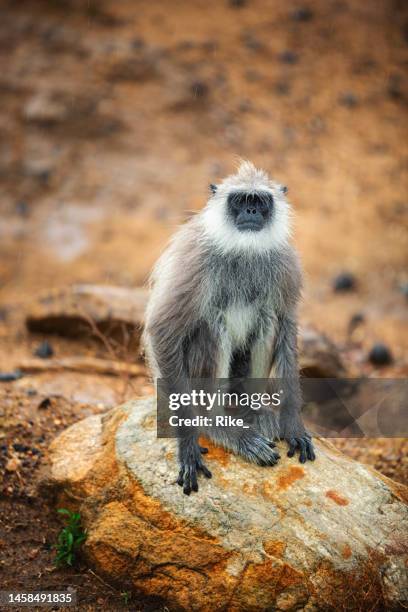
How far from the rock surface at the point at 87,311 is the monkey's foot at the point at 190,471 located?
300 centimetres

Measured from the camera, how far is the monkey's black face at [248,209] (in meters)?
4.22

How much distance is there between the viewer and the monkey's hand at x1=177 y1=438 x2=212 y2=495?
152 inches

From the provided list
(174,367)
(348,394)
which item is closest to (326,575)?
(174,367)

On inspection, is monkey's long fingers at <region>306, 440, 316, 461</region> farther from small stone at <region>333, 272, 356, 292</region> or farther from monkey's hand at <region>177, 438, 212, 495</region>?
small stone at <region>333, 272, 356, 292</region>

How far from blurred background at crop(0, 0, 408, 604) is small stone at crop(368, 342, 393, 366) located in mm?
284

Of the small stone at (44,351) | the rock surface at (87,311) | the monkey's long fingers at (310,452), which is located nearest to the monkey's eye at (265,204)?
the monkey's long fingers at (310,452)

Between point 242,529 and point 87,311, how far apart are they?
157 inches

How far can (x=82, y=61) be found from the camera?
14.3 meters

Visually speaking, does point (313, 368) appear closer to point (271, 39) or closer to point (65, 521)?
point (65, 521)

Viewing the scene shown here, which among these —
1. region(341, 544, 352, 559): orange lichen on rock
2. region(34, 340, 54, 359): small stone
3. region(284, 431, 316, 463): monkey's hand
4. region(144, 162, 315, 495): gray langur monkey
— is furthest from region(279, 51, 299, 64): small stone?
region(341, 544, 352, 559): orange lichen on rock

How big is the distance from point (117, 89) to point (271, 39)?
4150 mm

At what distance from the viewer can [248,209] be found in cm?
425

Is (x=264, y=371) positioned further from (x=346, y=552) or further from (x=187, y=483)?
(x=346, y=552)

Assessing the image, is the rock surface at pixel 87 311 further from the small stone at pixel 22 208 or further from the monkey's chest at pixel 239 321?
the small stone at pixel 22 208
